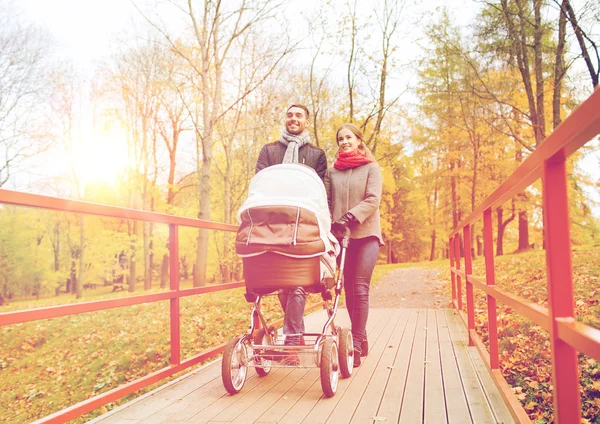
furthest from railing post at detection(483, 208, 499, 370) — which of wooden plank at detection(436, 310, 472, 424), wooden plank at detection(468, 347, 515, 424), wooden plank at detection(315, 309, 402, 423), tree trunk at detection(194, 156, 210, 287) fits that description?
tree trunk at detection(194, 156, 210, 287)

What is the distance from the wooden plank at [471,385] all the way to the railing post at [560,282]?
127cm

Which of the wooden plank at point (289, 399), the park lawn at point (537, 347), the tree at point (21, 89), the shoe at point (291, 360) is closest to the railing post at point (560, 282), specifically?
Answer: the park lawn at point (537, 347)

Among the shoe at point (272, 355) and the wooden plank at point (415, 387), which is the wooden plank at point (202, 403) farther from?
the wooden plank at point (415, 387)

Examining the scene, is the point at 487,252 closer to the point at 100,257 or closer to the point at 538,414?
the point at 538,414

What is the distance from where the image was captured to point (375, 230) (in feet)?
13.8

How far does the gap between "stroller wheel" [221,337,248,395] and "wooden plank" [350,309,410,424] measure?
82 cm

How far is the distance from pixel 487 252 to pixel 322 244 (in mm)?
1080

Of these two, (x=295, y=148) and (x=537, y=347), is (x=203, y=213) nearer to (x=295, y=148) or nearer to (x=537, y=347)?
(x=295, y=148)

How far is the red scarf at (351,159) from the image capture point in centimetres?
425

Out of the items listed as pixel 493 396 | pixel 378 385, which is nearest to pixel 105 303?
pixel 378 385

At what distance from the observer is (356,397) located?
3234mm

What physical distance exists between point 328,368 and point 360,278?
1204 millimetres

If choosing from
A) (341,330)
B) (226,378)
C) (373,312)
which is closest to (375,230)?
(341,330)

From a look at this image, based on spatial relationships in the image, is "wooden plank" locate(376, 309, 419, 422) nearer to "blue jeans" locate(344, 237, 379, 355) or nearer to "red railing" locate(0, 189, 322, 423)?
"blue jeans" locate(344, 237, 379, 355)
